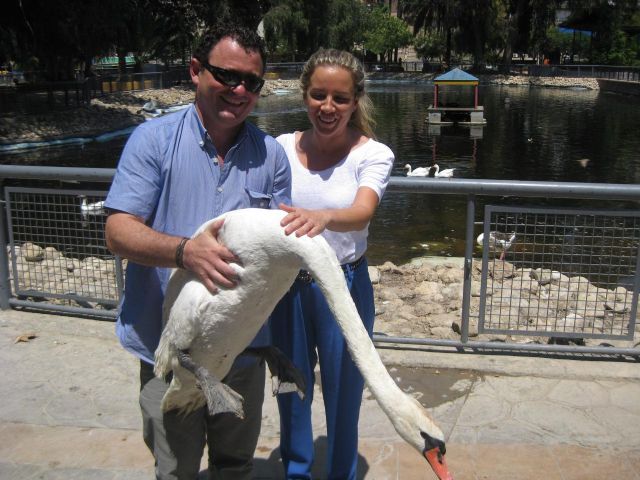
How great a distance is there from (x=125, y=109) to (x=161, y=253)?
96.9ft

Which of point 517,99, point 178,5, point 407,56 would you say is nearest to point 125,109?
point 178,5

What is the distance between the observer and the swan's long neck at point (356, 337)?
2008 millimetres

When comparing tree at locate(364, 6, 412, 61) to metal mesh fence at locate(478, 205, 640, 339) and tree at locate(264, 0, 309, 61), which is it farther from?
metal mesh fence at locate(478, 205, 640, 339)

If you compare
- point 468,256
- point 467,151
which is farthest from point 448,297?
point 467,151

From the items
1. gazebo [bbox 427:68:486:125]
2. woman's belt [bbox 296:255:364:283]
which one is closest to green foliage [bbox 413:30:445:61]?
gazebo [bbox 427:68:486:125]

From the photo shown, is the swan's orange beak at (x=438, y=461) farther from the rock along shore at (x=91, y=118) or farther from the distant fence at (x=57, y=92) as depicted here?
the distant fence at (x=57, y=92)

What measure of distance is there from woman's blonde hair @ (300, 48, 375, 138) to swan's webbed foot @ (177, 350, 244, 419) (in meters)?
1.24

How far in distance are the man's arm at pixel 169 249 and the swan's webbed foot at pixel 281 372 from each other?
0.54 m

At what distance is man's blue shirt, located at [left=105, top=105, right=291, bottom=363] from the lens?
217 centimetres

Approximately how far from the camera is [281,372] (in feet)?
7.97

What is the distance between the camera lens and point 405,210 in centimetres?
1260

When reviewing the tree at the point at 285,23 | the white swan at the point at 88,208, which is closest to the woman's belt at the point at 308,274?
the white swan at the point at 88,208

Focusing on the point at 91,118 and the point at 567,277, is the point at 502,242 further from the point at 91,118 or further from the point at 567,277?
the point at 91,118

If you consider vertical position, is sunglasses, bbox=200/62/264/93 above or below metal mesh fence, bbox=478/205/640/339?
above
